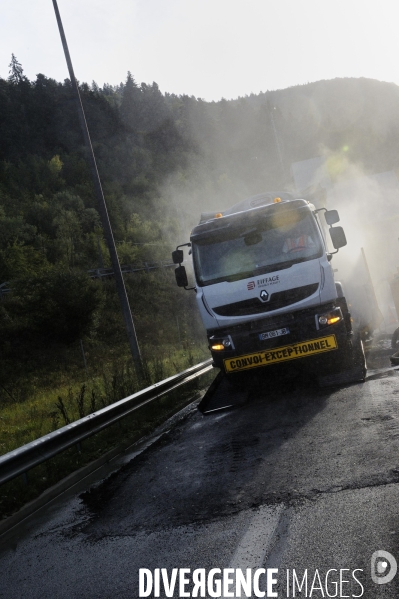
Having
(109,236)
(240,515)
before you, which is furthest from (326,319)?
(109,236)

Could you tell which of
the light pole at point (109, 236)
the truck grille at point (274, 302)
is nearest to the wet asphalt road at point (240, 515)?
the truck grille at point (274, 302)

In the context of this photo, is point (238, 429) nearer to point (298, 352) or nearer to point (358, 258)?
point (298, 352)

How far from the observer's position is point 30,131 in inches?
3979

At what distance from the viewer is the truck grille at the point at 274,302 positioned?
32.5 ft

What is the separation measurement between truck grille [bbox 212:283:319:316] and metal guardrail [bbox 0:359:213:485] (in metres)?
2.17

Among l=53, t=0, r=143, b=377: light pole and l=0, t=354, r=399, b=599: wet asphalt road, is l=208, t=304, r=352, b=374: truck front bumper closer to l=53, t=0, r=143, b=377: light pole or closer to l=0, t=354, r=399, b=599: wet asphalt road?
l=0, t=354, r=399, b=599: wet asphalt road

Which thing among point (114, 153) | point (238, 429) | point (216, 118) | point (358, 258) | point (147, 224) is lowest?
point (238, 429)

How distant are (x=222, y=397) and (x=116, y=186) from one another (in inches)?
3332

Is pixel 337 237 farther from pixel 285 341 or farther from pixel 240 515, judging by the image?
pixel 240 515

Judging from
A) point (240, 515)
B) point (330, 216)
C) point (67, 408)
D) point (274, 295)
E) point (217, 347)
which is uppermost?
point (330, 216)

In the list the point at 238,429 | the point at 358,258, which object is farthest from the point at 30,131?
the point at 238,429

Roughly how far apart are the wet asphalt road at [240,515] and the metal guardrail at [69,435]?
641 mm

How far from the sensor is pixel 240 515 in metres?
4.67

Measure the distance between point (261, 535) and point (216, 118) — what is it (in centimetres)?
15788
